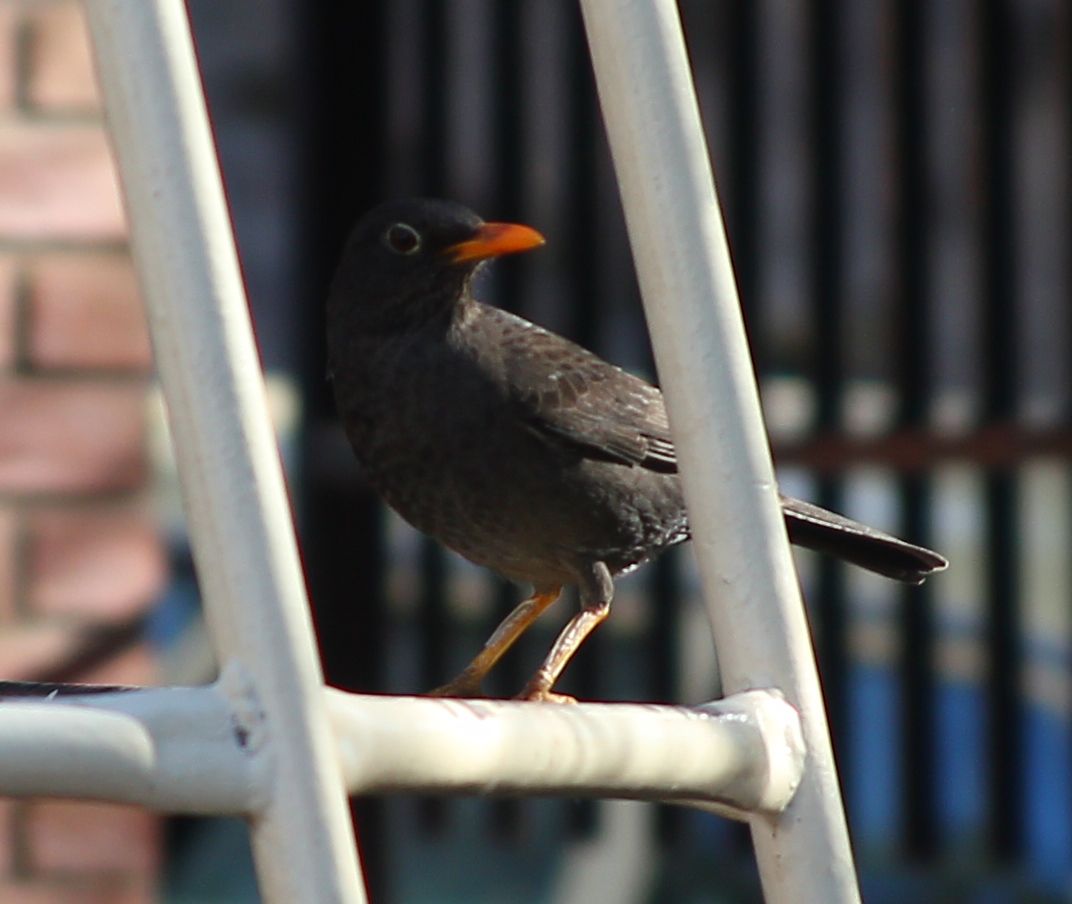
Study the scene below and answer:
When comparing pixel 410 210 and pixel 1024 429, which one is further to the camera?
pixel 1024 429

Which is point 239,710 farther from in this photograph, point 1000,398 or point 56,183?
point 1000,398

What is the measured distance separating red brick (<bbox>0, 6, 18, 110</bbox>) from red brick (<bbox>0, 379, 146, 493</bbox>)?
1.21 ft

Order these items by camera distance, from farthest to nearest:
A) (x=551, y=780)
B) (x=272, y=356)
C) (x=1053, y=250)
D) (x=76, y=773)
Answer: (x=272, y=356) → (x=1053, y=250) → (x=551, y=780) → (x=76, y=773)

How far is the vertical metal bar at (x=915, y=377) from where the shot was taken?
14.3 ft

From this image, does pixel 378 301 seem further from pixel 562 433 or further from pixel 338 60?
pixel 338 60

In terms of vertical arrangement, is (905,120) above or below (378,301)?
below

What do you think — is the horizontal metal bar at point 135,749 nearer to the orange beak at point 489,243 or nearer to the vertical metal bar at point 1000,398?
the orange beak at point 489,243

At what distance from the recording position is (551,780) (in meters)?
1.03

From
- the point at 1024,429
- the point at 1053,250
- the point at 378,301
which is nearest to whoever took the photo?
the point at 378,301

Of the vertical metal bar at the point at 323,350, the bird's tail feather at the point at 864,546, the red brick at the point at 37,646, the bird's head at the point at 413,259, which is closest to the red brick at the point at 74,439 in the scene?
the red brick at the point at 37,646

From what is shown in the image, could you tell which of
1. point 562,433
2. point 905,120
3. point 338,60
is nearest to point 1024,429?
point 905,120

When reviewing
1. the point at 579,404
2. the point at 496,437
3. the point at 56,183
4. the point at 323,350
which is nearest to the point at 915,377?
the point at 323,350

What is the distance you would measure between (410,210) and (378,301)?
135 mm

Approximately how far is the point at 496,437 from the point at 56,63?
4.18 feet
